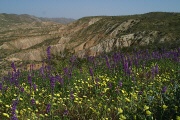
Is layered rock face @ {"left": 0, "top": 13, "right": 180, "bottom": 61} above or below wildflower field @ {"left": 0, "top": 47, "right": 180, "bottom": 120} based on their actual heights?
below

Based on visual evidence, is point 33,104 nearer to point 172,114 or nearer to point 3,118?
point 3,118

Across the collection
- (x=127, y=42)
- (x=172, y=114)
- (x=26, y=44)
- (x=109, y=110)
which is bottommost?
(x=26, y=44)

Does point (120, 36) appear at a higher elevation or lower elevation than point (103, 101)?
lower

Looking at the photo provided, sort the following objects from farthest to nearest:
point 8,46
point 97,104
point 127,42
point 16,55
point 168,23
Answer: point 8,46 < point 16,55 < point 168,23 < point 127,42 < point 97,104

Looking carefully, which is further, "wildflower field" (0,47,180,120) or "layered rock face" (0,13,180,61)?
"layered rock face" (0,13,180,61)

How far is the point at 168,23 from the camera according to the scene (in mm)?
48562

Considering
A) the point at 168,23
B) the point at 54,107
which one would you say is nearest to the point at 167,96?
the point at 54,107

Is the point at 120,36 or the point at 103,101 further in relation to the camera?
the point at 120,36

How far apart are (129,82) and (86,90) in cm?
136

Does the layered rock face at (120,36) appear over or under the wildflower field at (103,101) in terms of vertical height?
under

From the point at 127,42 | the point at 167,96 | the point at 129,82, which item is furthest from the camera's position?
the point at 127,42

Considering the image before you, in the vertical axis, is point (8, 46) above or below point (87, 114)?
below

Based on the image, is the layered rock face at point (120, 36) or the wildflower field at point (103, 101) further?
the layered rock face at point (120, 36)

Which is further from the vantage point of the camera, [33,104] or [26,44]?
[26,44]
